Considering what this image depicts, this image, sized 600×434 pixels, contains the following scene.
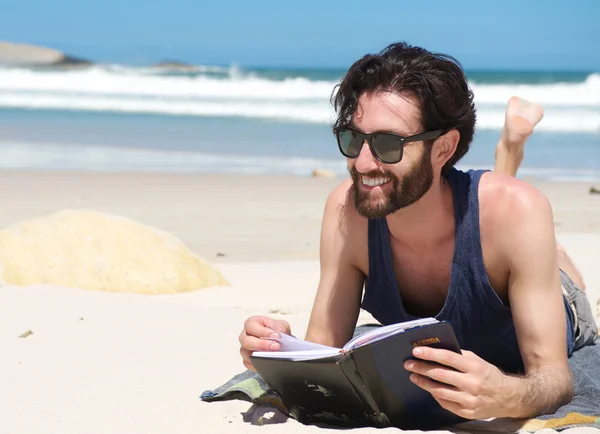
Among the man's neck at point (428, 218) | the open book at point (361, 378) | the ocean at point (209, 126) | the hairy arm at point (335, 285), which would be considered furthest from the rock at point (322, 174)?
the open book at point (361, 378)

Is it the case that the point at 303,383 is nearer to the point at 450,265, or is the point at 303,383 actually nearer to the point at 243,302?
the point at 450,265

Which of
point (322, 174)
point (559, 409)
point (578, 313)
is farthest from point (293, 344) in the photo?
point (322, 174)

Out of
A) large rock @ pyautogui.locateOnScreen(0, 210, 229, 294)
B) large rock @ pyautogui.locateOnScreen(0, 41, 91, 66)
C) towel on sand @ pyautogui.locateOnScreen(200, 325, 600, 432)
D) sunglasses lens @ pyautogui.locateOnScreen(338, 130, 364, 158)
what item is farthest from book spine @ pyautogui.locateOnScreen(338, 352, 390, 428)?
large rock @ pyautogui.locateOnScreen(0, 41, 91, 66)

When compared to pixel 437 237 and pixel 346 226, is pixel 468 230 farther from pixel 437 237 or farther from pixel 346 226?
pixel 346 226

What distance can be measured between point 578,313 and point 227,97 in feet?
82.9

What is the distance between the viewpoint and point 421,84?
10.4ft

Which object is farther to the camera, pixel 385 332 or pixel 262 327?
pixel 262 327

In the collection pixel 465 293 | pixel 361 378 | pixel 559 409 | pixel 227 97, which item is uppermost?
pixel 465 293

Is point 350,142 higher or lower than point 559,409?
higher

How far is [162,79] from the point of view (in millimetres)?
33531

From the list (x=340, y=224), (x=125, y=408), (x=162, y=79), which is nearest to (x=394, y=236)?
(x=340, y=224)

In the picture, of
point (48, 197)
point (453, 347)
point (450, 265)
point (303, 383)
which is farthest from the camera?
point (48, 197)

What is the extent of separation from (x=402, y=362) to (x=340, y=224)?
0.86 metres

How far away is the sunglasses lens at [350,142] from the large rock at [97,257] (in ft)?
9.34
